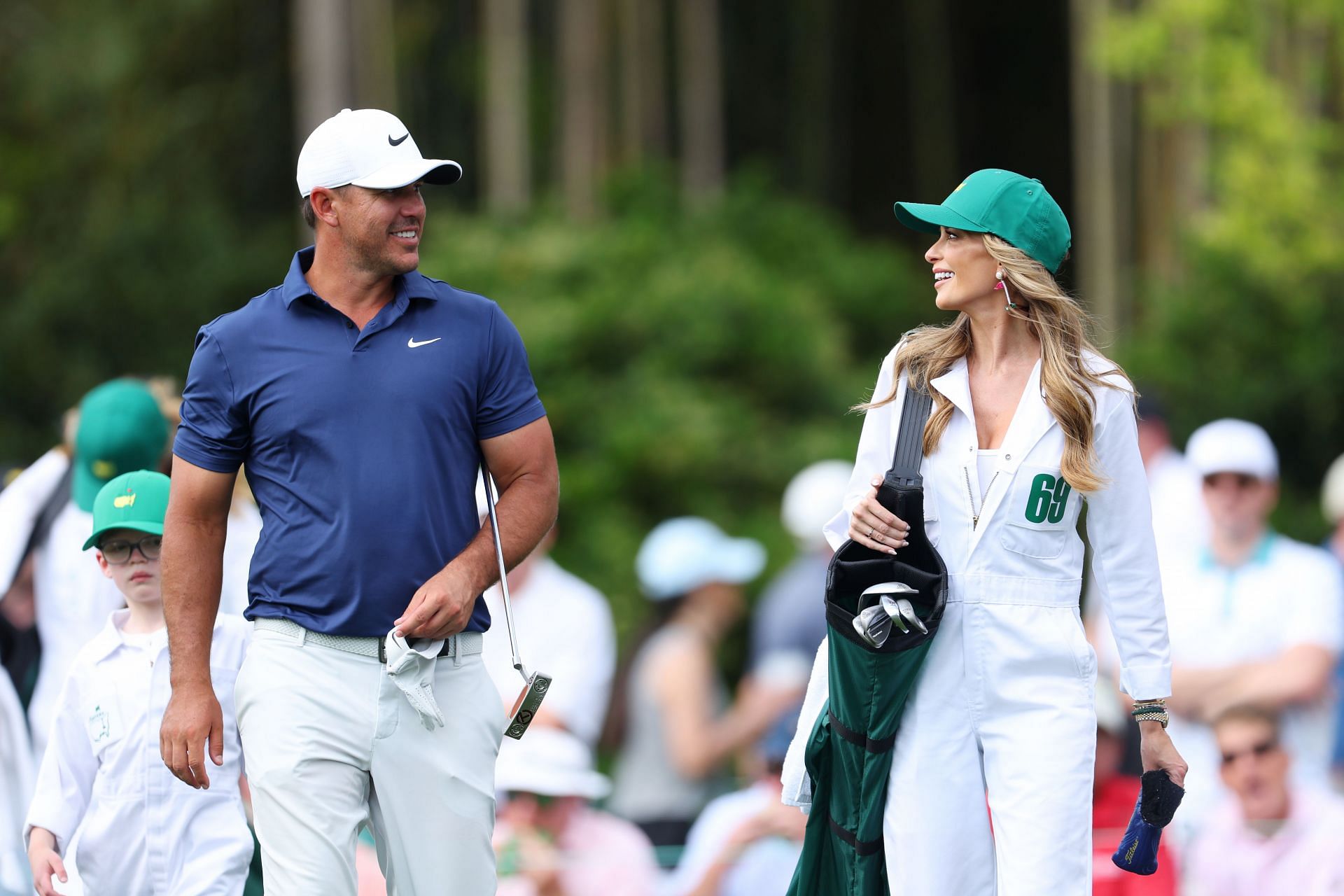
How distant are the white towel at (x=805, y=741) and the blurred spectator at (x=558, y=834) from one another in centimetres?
174

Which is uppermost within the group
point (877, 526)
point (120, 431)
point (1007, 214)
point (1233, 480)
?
point (1007, 214)

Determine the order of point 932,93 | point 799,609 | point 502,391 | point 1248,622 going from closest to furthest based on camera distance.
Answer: point 502,391
point 1248,622
point 799,609
point 932,93

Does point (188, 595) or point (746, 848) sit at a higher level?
point (188, 595)

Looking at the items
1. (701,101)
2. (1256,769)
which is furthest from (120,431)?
(701,101)

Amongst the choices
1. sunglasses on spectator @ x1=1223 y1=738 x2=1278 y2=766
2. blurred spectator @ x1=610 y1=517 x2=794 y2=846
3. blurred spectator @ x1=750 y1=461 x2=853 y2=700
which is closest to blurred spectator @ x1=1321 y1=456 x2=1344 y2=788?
sunglasses on spectator @ x1=1223 y1=738 x2=1278 y2=766

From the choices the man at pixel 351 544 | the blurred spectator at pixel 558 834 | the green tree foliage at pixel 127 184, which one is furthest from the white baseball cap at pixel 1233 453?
the green tree foliage at pixel 127 184

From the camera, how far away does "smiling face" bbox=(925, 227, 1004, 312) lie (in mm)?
3725

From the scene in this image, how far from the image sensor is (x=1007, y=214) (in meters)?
3.70

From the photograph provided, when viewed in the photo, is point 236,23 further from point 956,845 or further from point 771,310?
point 956,845

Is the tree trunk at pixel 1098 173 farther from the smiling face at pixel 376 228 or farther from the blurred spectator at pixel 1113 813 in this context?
the smiling face at pixel 376 228

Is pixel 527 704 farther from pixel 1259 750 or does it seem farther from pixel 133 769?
pixel 1259 750

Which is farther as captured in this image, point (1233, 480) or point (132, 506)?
point (1233, 480)

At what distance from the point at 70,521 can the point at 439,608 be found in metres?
1.99

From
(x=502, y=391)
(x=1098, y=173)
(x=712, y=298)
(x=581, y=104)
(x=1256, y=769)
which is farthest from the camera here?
(x=581, y=104)
